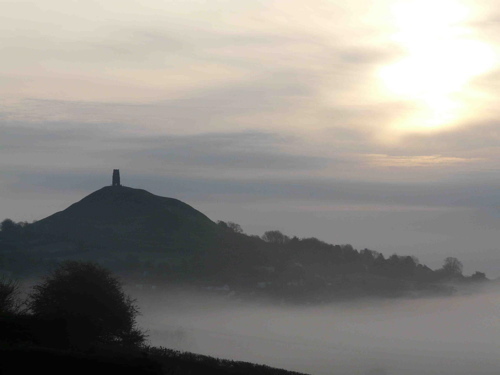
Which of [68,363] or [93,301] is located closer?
[68,363]

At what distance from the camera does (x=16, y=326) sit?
173ft

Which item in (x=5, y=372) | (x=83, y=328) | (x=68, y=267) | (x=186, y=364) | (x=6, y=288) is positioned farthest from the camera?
(x=68, y=267)

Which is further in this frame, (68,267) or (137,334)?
(68,267)

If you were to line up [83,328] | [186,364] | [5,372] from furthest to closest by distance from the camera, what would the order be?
[83,328]
[186,364]
[5,372]

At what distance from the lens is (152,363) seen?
131ft

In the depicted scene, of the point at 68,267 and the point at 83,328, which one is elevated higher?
the point at 68,267

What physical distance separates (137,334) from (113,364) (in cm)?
5046

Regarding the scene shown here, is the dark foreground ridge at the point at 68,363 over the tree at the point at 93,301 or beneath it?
beneath

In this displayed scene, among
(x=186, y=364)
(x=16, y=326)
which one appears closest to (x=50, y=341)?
(x=16, y=326)

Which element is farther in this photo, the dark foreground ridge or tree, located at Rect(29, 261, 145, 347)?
tree, located at Rect(29, 261, 145, 347)

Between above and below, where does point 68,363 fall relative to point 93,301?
below

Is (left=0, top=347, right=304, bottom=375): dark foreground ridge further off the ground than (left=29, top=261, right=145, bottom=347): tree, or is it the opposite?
(left=29, top=261, right=145, bottom=347): tree

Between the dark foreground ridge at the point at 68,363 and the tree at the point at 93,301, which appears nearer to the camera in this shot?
the dark foreground ridge at the point at 68,363

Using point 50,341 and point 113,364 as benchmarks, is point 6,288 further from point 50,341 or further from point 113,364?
point 113,364
